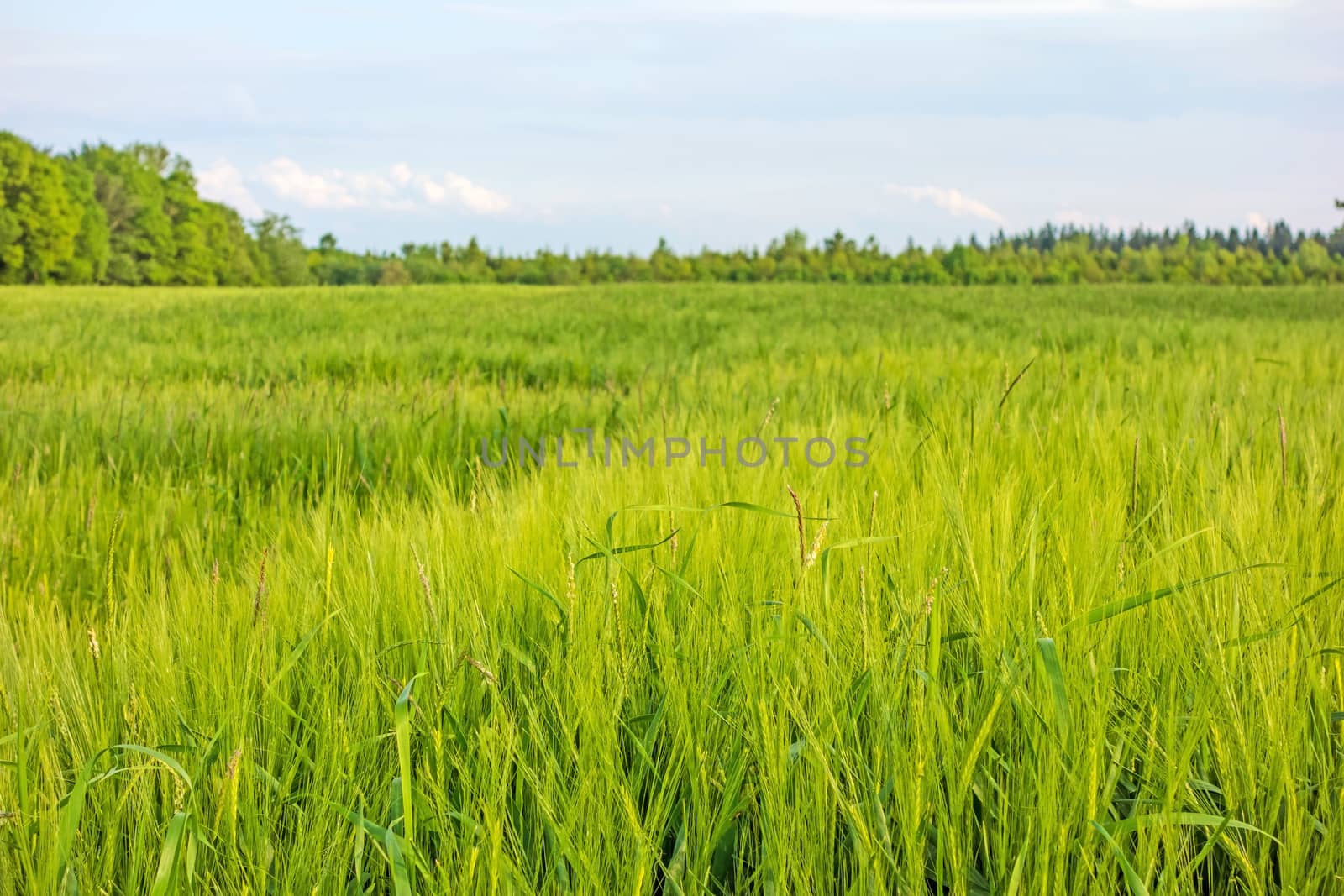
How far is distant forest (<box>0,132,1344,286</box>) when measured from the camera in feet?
132

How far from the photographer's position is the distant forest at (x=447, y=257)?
132 feet

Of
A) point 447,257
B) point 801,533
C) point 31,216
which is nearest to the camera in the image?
point 801,533

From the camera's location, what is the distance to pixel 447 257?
53438 mm

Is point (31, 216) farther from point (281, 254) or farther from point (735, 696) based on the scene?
point (735, 696)

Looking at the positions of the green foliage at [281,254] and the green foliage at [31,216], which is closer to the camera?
the green foliage at [31,216]

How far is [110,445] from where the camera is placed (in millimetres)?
3117

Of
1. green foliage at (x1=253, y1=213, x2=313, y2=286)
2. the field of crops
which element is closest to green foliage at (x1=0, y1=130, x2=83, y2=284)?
green foliage at (x1=253, y1=213, x2=313, y2=286)

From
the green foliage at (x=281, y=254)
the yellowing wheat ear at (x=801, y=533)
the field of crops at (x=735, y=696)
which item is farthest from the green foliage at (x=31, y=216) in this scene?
the yellowing wheat ear at (x=801, y=533)

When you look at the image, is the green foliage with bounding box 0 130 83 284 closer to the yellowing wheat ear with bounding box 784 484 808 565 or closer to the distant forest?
the distant forest

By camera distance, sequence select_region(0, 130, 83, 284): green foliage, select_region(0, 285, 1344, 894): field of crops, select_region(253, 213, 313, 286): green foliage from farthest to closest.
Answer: select_region(253, 213, 313, 286): green foliage, select_region(0, 130, 83, 284): green foliage, select_region(0, 285, 1344, 894): field of crops

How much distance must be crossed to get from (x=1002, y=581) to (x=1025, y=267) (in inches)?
1743

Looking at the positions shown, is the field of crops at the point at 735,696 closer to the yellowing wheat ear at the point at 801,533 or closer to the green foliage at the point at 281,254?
the yellowing wheat ear at the point at 801,533

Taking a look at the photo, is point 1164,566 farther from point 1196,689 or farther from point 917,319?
point 917,319

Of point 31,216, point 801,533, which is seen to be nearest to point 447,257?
point 31,216
